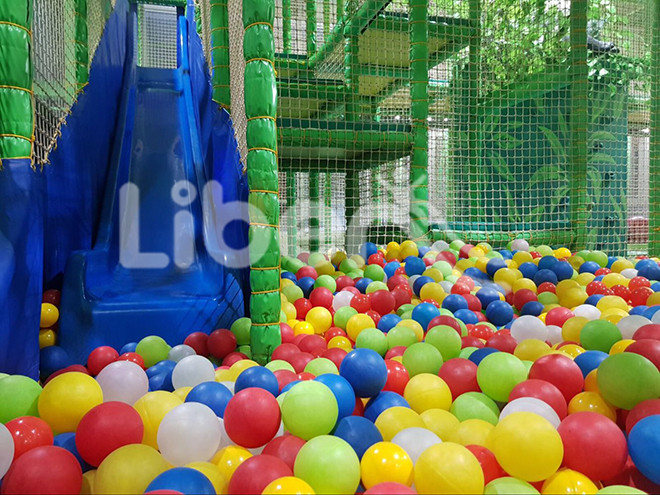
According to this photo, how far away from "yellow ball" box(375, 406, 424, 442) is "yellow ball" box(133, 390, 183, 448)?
26.5 inches

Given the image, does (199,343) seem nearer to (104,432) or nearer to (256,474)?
(104,432)

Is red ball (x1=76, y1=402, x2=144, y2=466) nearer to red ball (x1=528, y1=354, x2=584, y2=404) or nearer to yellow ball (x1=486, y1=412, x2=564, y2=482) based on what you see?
yellow ball (x1=486, y1=412, x2=564, y2=482)

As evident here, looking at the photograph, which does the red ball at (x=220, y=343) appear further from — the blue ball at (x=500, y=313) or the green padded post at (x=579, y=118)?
the green padded post at (x=579, y=118)

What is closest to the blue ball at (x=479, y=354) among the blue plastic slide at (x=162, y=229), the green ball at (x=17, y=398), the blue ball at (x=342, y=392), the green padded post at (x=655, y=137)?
the blue ball at (x=342, y=392)

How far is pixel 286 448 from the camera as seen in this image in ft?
4.58

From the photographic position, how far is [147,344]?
7.71 ft

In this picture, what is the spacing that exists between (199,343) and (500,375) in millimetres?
1496

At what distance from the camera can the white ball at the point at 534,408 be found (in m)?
1.47

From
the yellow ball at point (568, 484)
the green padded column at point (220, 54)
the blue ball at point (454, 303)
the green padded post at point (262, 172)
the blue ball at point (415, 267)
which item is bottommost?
the yellow ball at point (568, 484)

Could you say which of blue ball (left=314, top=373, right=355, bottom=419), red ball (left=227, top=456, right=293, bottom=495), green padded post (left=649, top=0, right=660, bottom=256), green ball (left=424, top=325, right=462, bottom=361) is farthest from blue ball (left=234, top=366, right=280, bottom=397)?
green padded post (left=649, top=0, right=660, bottom=256)

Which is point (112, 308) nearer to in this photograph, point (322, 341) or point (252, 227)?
point (252, 227)

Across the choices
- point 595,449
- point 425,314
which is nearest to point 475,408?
Result: point 595,449

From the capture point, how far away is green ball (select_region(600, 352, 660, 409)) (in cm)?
148

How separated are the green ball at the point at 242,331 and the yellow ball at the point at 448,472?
1520 millimetres
